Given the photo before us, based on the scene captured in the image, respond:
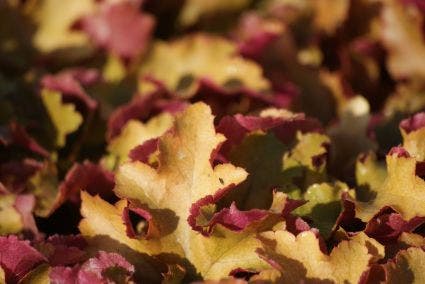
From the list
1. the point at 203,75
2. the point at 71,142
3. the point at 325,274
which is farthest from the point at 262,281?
the point at 203,75

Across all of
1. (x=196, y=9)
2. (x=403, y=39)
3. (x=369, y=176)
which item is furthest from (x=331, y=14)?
(x=369, y=176)

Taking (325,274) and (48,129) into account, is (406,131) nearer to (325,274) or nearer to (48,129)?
(325,274)

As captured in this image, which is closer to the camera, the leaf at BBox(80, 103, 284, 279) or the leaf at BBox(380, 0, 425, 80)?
the leaf at BBox(80, 103, 284, 279)

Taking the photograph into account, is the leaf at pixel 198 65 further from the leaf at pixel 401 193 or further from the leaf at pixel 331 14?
the leaf at pixel 401 193

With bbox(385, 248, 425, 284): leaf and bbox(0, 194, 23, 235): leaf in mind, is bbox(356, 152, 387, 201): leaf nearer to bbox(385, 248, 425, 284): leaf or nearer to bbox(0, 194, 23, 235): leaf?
bbox(385, 248, 425, 284): leaf

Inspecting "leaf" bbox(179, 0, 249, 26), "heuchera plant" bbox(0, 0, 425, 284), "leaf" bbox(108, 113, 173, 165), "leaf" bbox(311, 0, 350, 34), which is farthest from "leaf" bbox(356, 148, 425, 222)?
"leaf" bbox(179, 0, 249, 26)

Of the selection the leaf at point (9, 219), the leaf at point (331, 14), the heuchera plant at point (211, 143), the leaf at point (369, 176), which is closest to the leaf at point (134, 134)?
the heuchera plant at point (211, 143)

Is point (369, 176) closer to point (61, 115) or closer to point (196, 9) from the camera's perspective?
point (61, 115)
